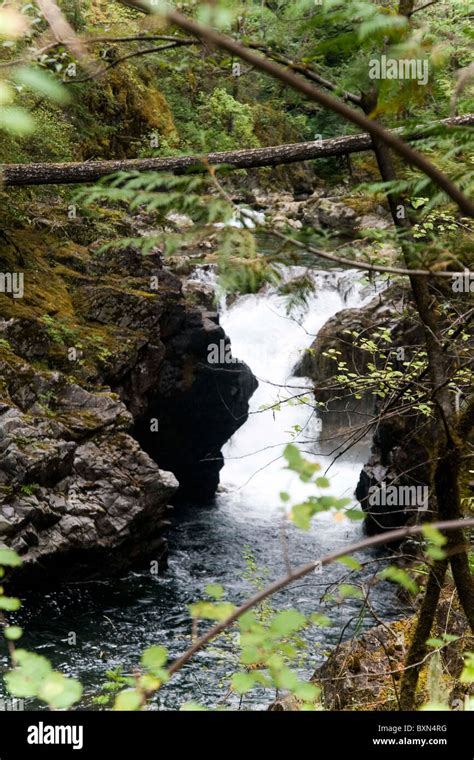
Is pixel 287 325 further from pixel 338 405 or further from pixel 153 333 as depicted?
pixel 153 333

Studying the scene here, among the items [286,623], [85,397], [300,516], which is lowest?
[286,623]

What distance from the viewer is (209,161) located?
275 inches

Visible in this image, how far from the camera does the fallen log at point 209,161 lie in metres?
5.71

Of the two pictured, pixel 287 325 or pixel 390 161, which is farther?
pixel 287 325

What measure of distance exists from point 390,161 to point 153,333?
8.30 metres

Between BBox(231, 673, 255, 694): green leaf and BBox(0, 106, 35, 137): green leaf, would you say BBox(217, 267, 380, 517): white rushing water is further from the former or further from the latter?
BBox(0, 106, 35, 137): green leaf

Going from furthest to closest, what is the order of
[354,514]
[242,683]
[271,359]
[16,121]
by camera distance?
[271,359]
[354,514]
[242,683]
[16,121]

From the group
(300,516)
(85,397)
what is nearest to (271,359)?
(85,397)

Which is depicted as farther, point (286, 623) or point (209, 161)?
point (209, 161)

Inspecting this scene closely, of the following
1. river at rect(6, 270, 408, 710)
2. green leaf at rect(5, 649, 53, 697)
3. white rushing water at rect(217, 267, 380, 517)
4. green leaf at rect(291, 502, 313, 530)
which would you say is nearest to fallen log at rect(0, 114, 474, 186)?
river at rect(6, 270, 408, 710)

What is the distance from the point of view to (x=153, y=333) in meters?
11.5

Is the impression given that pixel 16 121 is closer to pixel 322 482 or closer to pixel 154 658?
→ pixel 322 482

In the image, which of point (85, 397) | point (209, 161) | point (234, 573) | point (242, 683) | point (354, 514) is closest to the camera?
point (242, 683)
